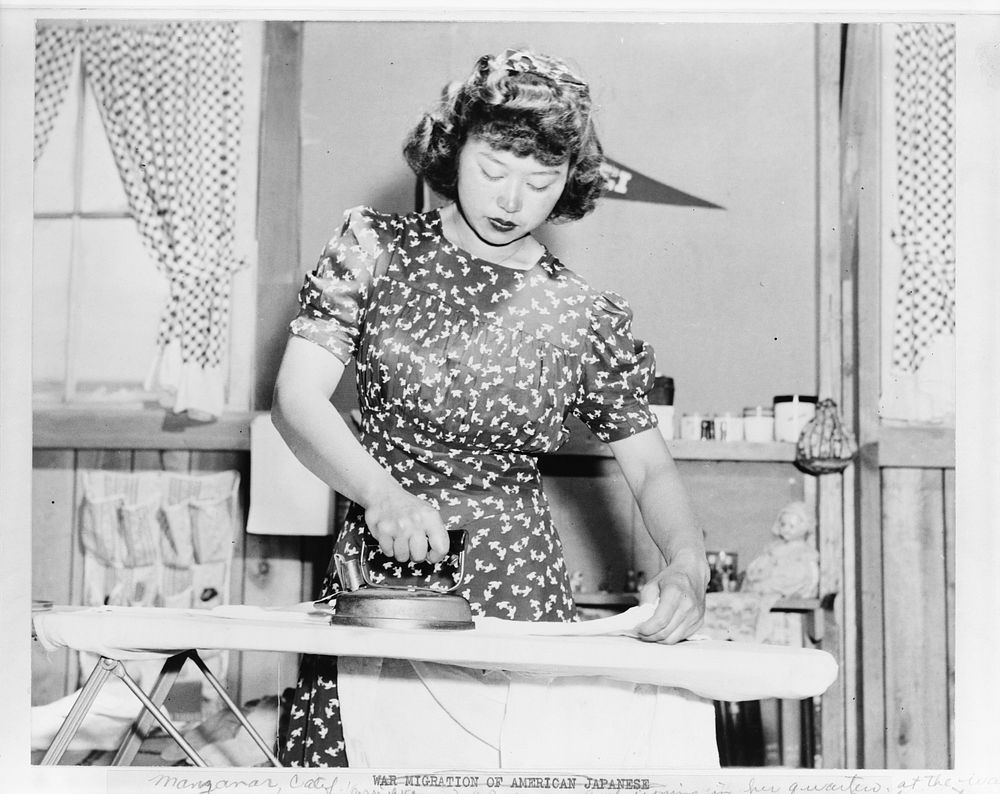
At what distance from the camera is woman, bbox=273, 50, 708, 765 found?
1.72 meters

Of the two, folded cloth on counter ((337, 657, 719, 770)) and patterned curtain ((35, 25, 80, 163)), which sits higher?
patterned curtain ((35, 25, 80, 163))

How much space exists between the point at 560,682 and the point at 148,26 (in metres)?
2.43

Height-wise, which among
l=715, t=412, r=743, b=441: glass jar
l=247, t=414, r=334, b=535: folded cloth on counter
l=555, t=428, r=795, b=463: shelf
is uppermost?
l=715, t=412, r=743, b=441: glass jar

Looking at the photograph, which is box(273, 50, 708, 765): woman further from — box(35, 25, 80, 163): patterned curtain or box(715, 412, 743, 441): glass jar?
box(35, 25, 80, 163): patterned curtain

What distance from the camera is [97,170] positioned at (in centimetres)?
311

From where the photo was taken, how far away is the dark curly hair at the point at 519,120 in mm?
1795

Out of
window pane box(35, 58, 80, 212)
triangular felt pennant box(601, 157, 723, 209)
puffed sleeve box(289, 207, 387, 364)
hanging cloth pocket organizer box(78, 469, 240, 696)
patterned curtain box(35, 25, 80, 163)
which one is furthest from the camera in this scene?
triangular felt pennant box(601, 157, 723, 209)

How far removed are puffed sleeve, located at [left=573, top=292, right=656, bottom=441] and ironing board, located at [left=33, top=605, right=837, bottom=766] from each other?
1.62 ft

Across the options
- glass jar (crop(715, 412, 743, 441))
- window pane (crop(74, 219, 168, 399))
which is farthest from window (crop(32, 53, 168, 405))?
glass jar (crop(715, 412, 743, 441))

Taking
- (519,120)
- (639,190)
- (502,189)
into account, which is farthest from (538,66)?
(639,190)

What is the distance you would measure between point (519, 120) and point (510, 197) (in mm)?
119

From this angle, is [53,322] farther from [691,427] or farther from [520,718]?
[520,718]

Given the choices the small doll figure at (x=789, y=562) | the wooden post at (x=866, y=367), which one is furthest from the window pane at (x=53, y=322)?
the wooden post at (x=866, y=367)

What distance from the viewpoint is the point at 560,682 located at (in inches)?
57.6
